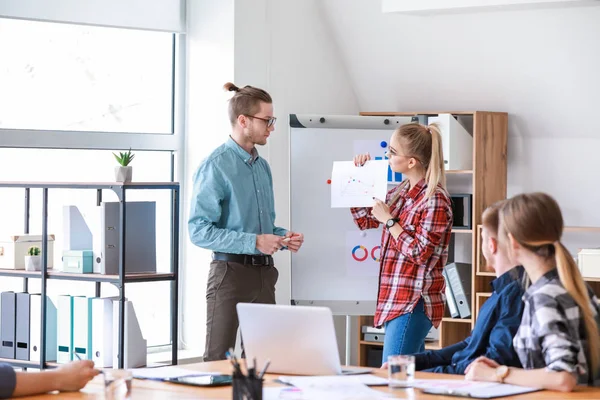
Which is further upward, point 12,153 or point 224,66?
point 224,66

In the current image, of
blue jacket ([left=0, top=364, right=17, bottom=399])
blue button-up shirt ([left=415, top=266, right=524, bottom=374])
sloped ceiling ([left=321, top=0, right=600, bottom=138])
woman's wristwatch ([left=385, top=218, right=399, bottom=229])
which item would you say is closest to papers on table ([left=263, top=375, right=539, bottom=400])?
blue button-up shirt ([left=415, top=266, right=524, bottom=374])

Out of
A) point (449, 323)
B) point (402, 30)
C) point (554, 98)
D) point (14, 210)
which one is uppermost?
point (402, 30)

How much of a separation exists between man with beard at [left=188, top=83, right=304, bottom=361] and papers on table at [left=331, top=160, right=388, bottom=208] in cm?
34

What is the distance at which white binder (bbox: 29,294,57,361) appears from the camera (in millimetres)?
4086

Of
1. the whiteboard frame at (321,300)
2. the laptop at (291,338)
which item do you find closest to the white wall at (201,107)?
the whiteboard frame at (321,300)

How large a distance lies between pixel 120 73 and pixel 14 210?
3.09ft

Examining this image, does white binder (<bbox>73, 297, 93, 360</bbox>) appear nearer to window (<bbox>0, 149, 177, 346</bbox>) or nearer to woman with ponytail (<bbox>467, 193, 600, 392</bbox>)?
window (<bbox>0, 149, 177, 346</bbox>)

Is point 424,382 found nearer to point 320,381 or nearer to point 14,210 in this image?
point 320,381

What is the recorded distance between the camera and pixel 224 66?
468cm

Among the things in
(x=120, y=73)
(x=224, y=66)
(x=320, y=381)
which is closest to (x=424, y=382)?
(x=320, y=381)

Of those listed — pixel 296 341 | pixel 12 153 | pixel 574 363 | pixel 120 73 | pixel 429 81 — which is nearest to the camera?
pixel 574 363

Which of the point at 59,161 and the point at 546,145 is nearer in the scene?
the point at 59,161

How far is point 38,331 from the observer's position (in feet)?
13.4

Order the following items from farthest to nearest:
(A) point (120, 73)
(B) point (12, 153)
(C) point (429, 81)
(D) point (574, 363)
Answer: (C) point (429, 81)
(A) point (120, 73)
(B) point (12, 153)
(D) point (574, 363)
